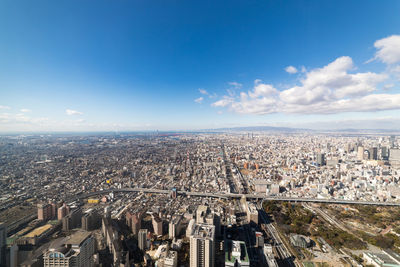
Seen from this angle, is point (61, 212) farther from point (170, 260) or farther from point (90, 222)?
point (170, 260)

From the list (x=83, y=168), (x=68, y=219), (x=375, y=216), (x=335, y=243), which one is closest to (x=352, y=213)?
(x=375, y=216)

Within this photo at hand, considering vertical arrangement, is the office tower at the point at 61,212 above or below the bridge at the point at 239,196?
above

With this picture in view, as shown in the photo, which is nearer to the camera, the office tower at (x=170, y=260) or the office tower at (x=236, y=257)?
the office tower at (x=170, y=260)

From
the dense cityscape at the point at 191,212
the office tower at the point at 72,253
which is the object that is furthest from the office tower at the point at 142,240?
the office tower at the point at 72,253

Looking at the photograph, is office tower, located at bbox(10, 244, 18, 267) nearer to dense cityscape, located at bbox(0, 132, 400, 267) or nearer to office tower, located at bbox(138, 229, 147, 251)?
dense cityscape, located at bbox(0, 132, 400, 267)

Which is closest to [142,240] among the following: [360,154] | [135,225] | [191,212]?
[135,225]

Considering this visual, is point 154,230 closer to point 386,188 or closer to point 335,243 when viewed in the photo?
point 335,243

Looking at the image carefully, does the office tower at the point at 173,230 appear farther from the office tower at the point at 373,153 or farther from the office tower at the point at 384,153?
the office tower at the point at 384,153
